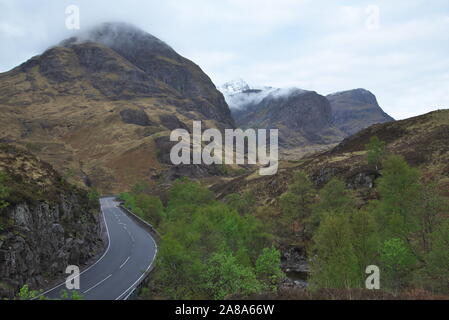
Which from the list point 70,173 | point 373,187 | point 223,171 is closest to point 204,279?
point 373,187

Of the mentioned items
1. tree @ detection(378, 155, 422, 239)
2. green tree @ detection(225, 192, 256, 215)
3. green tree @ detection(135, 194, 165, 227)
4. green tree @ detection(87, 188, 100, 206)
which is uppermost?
tree @ detection(378, 155, 422, 239)

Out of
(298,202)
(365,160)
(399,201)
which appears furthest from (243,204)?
(399,201)

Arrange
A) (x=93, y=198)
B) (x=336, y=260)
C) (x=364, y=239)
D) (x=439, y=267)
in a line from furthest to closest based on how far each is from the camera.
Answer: (x=93, y=198) < (x=364, y=239) < (x=336, y=260) < (x=439, y=267)

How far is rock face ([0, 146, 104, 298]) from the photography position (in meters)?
29.4

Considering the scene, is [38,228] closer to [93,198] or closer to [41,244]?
[41,244]

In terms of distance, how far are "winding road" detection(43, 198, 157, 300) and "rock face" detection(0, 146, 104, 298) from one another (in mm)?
2319

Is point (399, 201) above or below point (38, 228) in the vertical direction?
above

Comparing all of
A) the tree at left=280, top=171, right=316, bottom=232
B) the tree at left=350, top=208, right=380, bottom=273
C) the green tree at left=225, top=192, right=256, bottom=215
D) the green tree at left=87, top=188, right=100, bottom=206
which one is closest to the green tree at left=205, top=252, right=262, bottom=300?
the tree at left=350, top=208, right=380, bottom=273

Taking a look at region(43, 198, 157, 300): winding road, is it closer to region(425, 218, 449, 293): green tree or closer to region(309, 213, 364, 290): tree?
region(309, 213, 364, 290): tree

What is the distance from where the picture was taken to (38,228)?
115ft

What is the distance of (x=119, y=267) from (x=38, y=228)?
9968 millimetres

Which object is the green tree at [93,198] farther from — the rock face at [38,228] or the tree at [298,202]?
the tree at [298,202]

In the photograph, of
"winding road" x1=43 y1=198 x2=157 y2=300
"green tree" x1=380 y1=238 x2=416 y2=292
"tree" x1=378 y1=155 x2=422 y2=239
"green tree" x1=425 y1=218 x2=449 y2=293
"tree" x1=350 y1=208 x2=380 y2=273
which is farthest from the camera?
"tree" x1=378 y1=155 x2=422 y2=239
